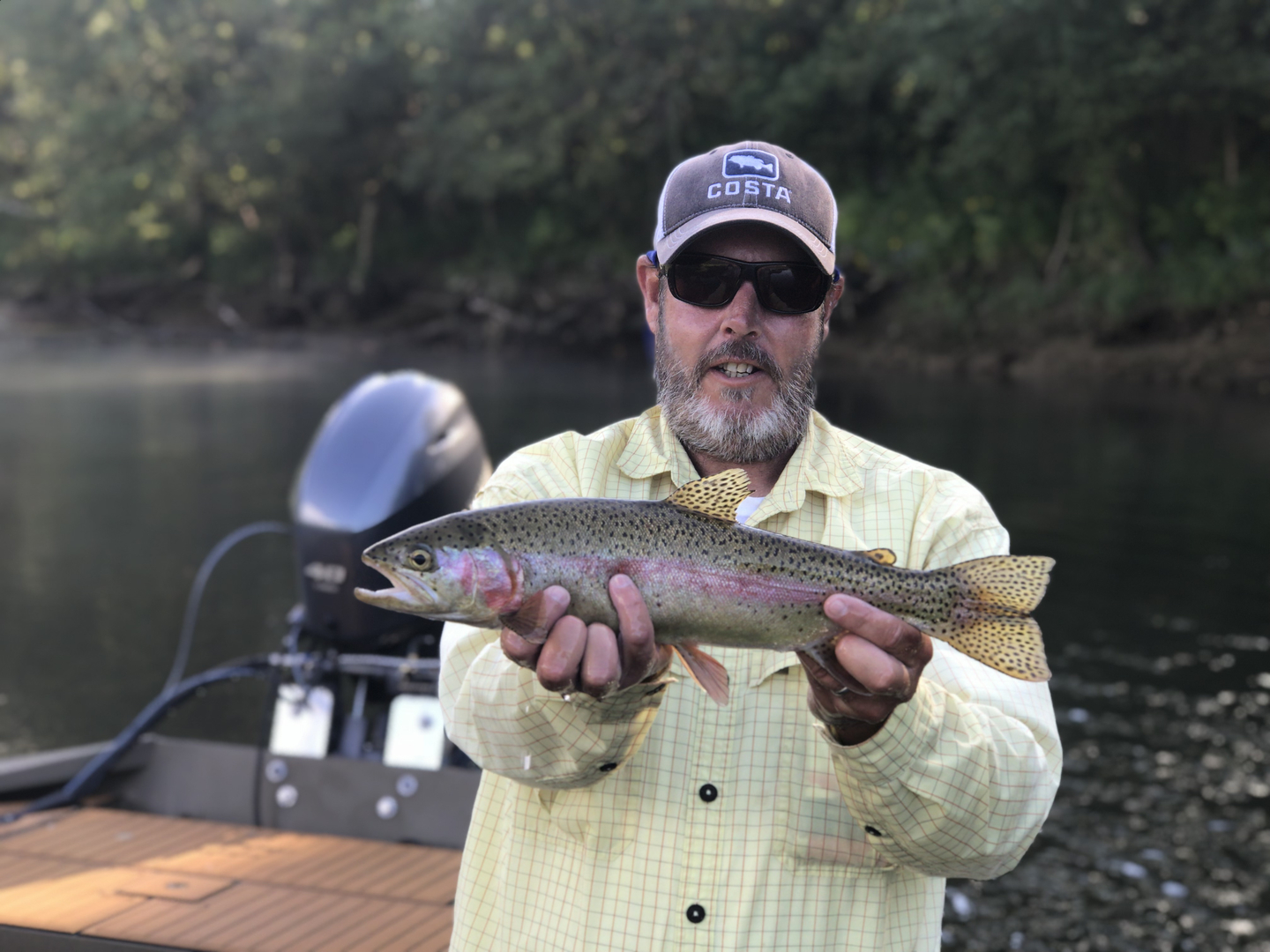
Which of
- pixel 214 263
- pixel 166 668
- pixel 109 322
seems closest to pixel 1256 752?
pixel 166 668

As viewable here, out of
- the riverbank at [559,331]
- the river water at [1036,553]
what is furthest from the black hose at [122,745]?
the riverbank at [559,331]

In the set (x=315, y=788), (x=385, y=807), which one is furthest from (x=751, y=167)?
(x=315, y=788)

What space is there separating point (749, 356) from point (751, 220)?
34 cm

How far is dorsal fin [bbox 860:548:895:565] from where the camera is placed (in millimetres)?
2570

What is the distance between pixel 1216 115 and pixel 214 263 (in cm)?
4188

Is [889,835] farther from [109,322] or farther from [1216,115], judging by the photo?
[109,322]

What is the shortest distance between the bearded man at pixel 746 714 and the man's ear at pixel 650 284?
0.44 ft

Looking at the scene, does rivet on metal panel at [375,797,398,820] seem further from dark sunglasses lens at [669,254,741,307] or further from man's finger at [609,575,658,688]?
man's finger at [609,575,658,688]

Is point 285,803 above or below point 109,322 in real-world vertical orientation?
below

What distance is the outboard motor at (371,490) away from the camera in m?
6.27

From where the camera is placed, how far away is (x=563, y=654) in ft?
7.59

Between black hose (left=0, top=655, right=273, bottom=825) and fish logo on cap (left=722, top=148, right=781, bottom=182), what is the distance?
4199 mm

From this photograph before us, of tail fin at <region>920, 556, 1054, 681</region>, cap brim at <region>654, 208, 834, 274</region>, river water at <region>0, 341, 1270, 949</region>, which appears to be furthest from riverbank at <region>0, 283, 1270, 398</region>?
tail fin at <region>920, 556, 1054, 681</region>

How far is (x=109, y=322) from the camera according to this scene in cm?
4938
